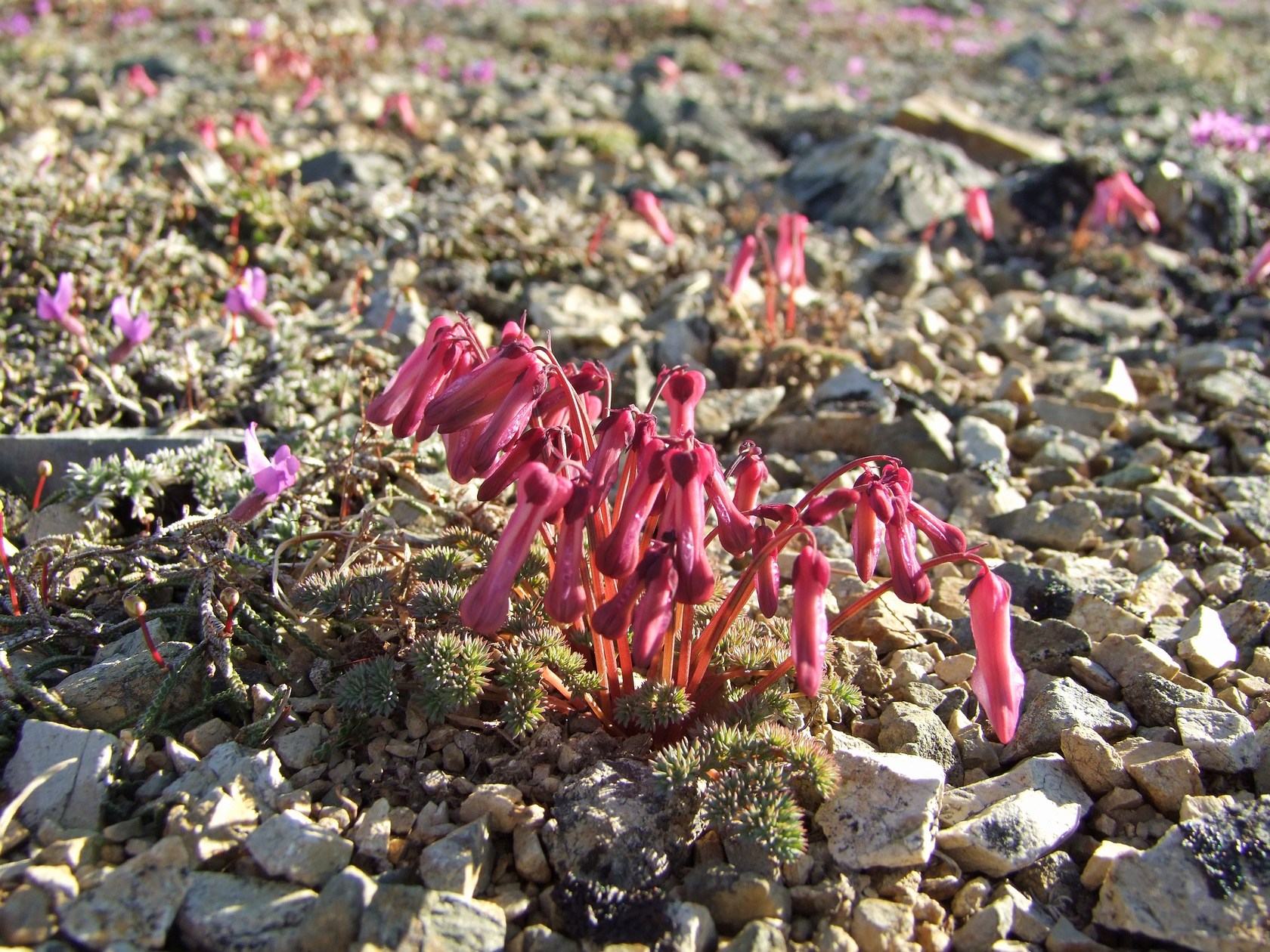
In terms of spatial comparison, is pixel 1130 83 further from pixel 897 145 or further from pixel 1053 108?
pixel 897 145

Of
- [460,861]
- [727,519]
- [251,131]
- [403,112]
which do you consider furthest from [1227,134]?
[460,861]

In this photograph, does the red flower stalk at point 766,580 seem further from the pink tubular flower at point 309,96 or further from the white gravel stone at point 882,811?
the pink tubular flower at point 309,96

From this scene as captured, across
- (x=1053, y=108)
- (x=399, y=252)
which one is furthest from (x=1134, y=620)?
(x=1053, y=108)

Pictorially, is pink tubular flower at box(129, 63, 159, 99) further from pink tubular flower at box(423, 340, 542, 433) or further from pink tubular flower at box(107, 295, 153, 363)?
pink tubular flower at box(423, 340, 542, 433)

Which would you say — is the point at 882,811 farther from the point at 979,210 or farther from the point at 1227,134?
the point at 1227,134

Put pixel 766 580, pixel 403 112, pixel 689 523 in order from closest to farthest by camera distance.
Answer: pixel 689 523, pixel 766 580, pixel 403 112

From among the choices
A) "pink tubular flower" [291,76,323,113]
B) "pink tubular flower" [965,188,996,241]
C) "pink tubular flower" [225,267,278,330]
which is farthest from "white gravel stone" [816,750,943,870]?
"pink tubular flower" [291,76,323,113]
